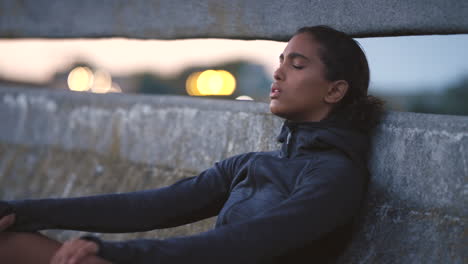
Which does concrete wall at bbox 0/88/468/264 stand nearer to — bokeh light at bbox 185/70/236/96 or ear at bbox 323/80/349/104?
ear at bbox 323/80/349/104

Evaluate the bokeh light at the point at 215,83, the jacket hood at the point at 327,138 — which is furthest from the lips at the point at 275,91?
the bokeh light at the point at 215,83

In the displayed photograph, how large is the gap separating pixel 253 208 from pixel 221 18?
1683 mm

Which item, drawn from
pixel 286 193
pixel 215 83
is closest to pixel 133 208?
pixel 286 193

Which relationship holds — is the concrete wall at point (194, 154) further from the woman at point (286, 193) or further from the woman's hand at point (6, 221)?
the woman's hand at point (6, 221)

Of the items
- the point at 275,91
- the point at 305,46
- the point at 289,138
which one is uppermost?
the point at 305,46

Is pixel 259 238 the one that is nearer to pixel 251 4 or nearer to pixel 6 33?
pixel 251 4

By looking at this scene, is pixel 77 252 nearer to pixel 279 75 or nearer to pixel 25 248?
pixel 25 248

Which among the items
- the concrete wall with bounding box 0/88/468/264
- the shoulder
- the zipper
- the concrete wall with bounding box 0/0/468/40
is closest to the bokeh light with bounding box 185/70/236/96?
the concrete wall with bounding box 0/0/468/40

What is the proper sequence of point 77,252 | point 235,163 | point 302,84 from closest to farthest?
point 77,252 < point 302,84 < point 235,163

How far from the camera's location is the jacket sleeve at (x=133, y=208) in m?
2.52

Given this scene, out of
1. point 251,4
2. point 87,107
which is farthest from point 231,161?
point 87,107

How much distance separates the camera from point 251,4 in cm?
363

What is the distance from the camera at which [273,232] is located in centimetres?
209

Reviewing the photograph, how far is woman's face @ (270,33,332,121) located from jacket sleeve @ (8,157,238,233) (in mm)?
428
